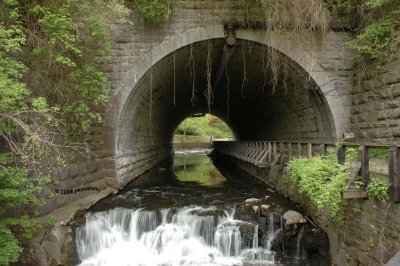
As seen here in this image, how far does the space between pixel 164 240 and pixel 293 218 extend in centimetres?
290

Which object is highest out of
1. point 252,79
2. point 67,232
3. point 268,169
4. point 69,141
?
point 252,79

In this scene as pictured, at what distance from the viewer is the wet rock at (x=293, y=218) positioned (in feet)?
23.3

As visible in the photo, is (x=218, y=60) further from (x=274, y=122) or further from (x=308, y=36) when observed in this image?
(x=274, y=122)

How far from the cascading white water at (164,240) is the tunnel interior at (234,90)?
3.18 metres

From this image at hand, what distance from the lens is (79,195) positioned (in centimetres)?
864

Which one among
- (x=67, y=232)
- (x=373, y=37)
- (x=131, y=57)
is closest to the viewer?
(x=67, y=232)

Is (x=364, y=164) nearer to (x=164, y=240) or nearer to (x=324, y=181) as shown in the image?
(x=324, y=181)

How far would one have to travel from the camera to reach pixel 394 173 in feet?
15.8

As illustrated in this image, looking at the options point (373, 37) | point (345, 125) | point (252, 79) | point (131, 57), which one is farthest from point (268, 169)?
point (131, 57)

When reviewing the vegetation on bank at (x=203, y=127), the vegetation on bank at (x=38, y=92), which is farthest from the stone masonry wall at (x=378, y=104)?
the vegetation on bank at (x=203, y=127)

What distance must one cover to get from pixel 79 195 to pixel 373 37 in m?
8.95

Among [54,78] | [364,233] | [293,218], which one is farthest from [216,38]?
[364,233]

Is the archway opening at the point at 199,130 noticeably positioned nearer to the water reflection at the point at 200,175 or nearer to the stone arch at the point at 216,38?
the water reflection at the point at 200,175

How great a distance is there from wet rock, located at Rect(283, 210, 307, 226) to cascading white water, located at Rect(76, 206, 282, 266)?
0.70 meters
